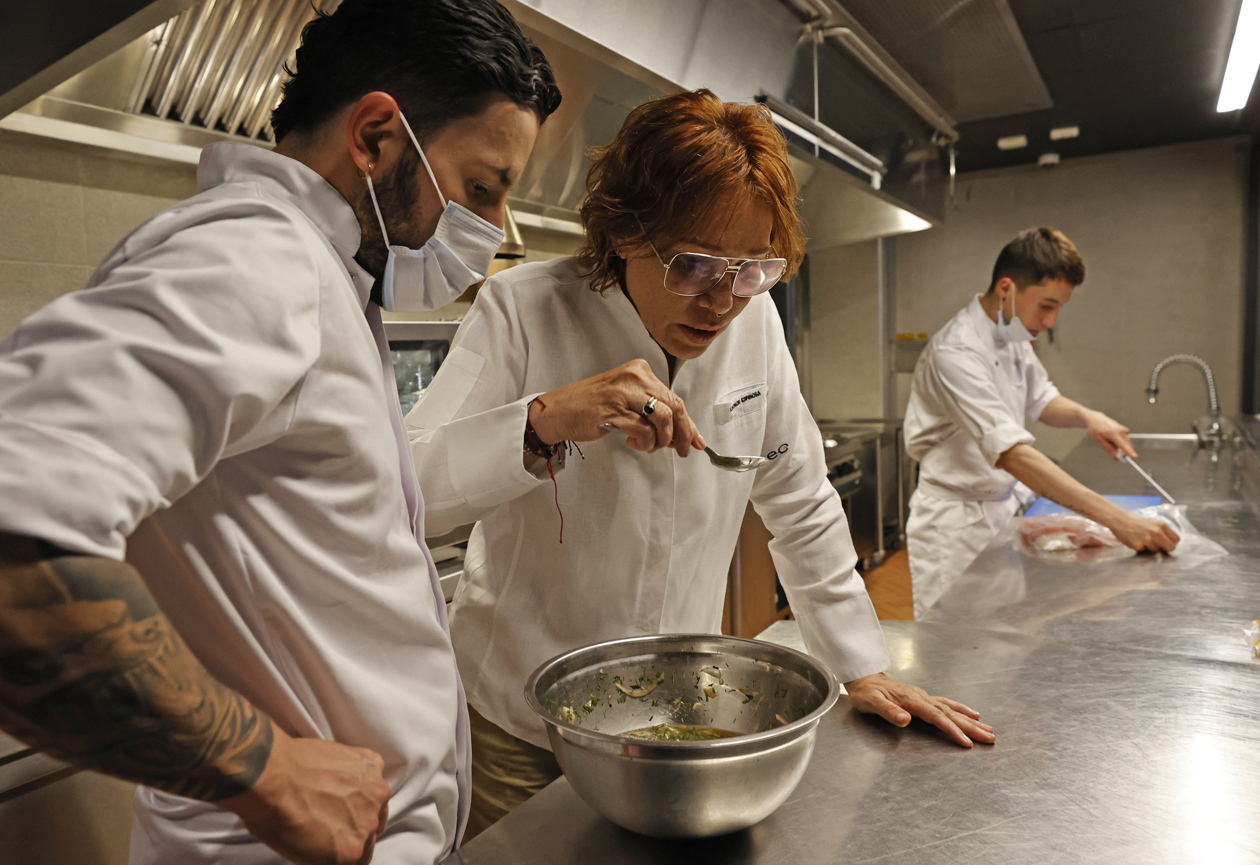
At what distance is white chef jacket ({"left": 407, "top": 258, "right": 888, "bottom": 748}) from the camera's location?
1.24m

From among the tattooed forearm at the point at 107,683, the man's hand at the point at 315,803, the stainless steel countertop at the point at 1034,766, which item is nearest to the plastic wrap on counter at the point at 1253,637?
the stainless steel countertop at the point at 1034,766

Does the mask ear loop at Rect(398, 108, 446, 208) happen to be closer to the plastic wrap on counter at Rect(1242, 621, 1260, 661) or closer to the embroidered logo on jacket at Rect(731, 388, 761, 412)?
the embroidered logo on jacket at Rect(731, 388, 761, 412)

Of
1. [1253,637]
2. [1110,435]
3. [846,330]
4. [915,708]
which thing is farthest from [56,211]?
[846,330]

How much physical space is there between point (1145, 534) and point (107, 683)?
2.41 meters

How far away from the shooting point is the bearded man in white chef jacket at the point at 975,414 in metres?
2.66

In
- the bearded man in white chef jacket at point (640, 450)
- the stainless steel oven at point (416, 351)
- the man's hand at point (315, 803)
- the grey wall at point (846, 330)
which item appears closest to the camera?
the man's hand at point (315, 803)

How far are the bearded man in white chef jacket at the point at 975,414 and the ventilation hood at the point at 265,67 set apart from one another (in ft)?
2.72

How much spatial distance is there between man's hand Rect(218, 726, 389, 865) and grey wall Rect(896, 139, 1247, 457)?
6.02 metres

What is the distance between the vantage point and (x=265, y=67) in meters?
2.05

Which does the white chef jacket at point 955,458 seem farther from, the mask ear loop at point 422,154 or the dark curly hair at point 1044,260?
the mask ear loop at point 422,154

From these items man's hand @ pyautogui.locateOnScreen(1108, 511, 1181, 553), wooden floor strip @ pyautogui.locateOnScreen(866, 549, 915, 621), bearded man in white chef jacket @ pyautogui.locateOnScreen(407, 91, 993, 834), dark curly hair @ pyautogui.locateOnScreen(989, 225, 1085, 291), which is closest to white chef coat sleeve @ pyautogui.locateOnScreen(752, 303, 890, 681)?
bearded man in white chef jacket @ pyautogui.locateOnScreen(407, 91, 993, 834)

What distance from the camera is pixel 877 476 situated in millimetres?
5000

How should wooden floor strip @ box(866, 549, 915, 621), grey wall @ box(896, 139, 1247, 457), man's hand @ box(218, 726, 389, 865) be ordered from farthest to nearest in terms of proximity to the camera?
1. grey wall @ box(896, 139, 1247, 457)
2. wooden floor strip @ box(866, 549, 915, 621)
3. man's hand @ box(218, 726, 389, 865)

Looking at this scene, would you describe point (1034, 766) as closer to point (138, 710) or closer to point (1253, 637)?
point (1253, 637)
